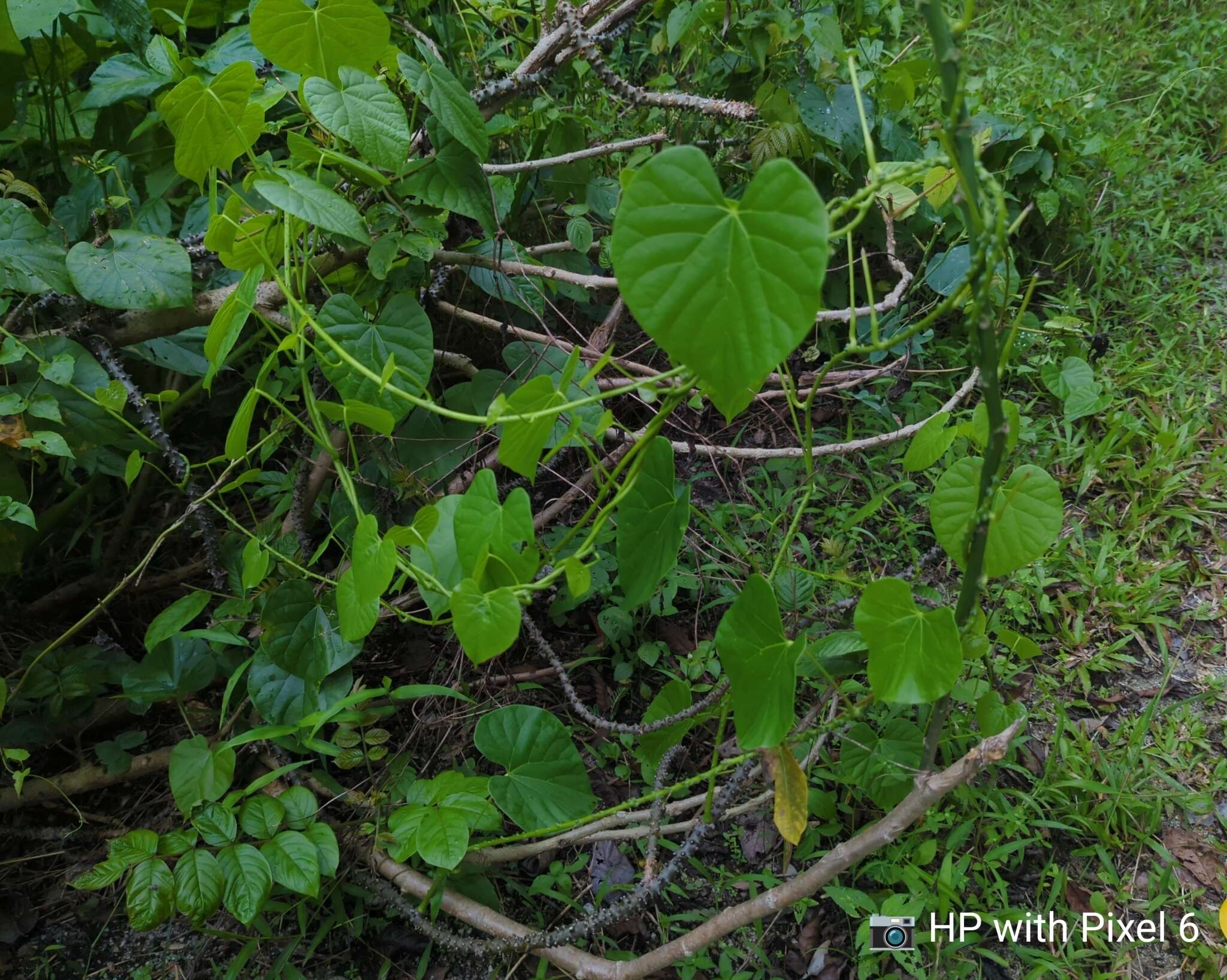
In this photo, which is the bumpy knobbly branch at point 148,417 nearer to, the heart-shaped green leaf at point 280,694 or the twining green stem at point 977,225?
the heart-shaped green leaf at point 280,694

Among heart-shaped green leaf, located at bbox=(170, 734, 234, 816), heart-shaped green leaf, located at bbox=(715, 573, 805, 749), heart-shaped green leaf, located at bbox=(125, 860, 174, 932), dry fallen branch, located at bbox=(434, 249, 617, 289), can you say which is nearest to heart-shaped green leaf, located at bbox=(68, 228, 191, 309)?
dry fallen branch, located at bbox=(434, 249, 617, 289)

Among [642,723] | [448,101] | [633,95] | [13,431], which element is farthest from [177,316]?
[642,723]

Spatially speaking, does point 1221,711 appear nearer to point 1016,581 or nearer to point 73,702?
point 1016,581

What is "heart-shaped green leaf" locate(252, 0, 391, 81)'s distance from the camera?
3.10 ft

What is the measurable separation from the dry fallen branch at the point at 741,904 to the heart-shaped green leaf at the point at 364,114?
2.99 ft

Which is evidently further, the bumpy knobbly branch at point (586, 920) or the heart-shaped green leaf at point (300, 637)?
the heart-shaped green leaf at point (300, 637)

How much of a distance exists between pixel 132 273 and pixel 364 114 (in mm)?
388

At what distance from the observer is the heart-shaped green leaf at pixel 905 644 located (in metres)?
0.75

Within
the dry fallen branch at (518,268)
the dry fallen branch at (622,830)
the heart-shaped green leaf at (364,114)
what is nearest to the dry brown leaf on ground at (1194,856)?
the dry fallen branch at (622,830)

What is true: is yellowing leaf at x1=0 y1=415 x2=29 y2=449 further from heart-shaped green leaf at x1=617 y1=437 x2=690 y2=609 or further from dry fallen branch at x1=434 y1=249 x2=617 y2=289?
heart-shaped green leaf at x1=617 y1=437 x2=690 y2=609

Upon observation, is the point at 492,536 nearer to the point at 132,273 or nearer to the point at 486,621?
the point at 486,621

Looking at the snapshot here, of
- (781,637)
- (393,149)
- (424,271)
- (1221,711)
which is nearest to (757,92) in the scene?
(424,271)

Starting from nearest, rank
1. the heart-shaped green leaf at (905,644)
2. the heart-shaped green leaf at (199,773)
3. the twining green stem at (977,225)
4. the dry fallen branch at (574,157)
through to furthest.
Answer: the twining green stem at (977,225) < the heart-shaped green leaf at (905,644) < the heart-shaped green leaf at (199,773) < the dry fallen branch at (574,157)

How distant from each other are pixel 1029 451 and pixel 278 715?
57.1 inches
